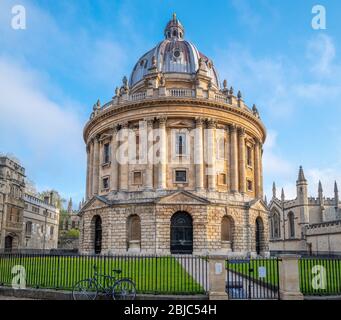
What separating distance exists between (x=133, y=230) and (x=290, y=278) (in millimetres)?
24092

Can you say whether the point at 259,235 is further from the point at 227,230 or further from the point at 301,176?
the point at 301,176

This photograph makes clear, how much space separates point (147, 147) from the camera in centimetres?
3762

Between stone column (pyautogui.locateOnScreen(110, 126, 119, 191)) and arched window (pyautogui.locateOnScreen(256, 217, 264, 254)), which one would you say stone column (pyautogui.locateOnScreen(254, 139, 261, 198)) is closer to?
arched window (pyautogui.locateOnScreen(256, 217, 264, 254))

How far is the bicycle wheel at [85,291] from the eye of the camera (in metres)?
13.6

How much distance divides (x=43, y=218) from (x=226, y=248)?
155ft

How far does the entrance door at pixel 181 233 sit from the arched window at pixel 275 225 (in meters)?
45.0

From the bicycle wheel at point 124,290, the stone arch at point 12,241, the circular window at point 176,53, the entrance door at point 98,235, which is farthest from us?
the stone arch at point 12,241

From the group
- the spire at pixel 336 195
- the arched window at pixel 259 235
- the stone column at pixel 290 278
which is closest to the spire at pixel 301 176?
the spire at pixel 336 195

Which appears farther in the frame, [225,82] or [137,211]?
[225,82]

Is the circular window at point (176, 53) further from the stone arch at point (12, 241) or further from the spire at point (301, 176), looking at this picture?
the stone arch at point (12, 241)

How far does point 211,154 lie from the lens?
37438mm
